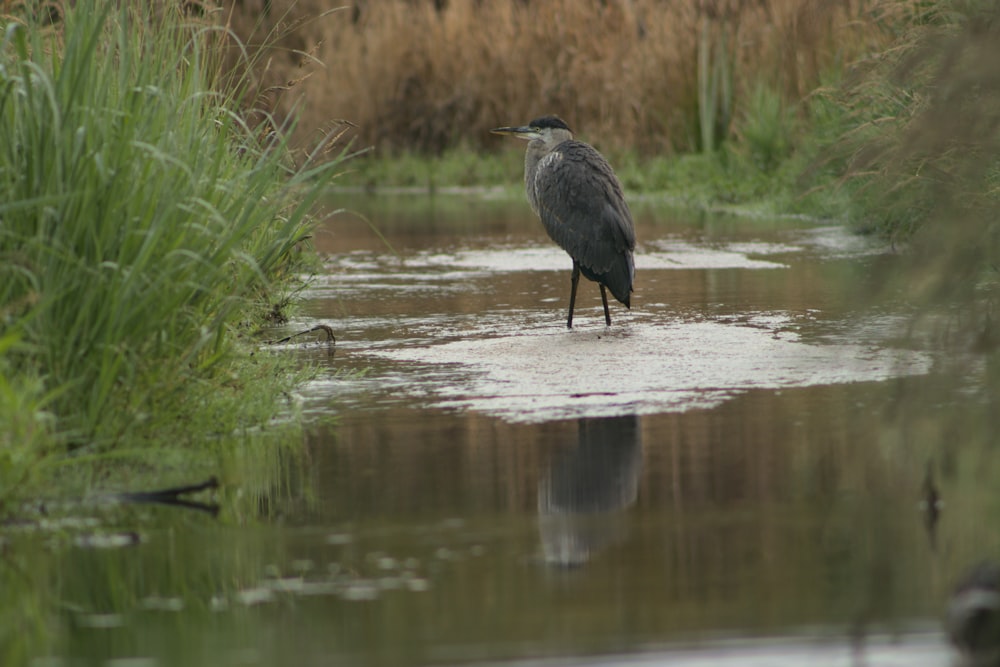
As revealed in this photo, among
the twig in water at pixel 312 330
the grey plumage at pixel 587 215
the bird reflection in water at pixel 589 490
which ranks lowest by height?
the twig in water at pixel 312 330

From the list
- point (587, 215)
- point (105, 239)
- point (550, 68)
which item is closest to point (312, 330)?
point (587, 215)

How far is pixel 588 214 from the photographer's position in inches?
389

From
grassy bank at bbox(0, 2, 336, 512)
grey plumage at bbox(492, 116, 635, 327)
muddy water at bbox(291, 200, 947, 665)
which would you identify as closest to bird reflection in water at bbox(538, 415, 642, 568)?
muddy water at bbox(291, 200, 947, 665)

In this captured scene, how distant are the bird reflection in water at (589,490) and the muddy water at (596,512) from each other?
0.05 ft

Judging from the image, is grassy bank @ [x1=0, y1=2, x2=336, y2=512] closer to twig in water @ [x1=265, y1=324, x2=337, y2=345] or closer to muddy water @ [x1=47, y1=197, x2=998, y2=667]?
muddy water @ [x1=47, y1=197, x2=998, y2=667]

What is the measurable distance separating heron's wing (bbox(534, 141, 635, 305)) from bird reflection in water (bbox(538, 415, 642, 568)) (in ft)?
10.0

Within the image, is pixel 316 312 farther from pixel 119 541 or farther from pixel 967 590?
pixel 967 590

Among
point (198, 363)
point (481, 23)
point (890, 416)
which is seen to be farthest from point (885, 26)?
point (481, 23)

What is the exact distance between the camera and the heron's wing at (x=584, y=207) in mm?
9750

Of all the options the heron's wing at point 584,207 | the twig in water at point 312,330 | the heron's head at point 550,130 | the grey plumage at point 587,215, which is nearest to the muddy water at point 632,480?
the twig in water at point 312,330

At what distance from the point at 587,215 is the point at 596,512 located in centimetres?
473

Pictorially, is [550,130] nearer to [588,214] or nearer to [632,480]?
[588,214]

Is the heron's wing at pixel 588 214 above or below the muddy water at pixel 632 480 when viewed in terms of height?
above

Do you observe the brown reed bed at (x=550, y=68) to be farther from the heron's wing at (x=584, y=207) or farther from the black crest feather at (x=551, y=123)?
the heron's wing at (x=584, y=207)
